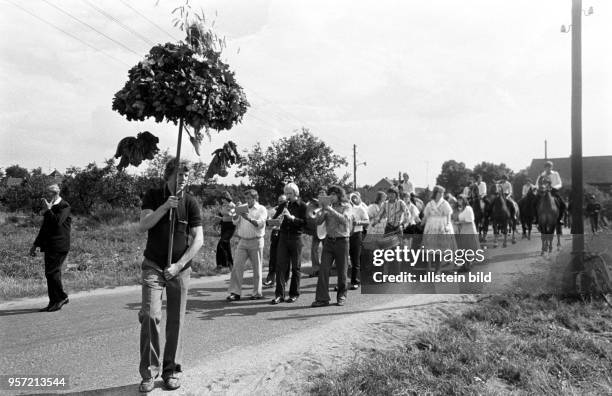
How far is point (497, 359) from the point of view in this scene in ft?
19.7

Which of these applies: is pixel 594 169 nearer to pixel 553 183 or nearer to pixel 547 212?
pixel 553 183

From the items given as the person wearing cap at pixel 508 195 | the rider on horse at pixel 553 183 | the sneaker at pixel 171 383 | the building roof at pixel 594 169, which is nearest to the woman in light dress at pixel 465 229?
the rider on horse at pixel 553 183

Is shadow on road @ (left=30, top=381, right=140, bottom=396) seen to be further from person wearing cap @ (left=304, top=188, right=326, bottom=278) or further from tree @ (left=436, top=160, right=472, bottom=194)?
tree @ (left=436, top=160, right=472, bottom=194)

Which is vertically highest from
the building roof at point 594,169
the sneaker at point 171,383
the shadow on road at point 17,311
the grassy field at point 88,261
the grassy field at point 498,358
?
the building roof at point 594,169

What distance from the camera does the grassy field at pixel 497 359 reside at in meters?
5.07

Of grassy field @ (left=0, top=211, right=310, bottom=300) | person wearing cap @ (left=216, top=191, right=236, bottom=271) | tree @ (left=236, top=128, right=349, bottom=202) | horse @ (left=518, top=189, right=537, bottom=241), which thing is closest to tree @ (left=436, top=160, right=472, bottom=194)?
tree @ (left=236, top=128, right=349, bottom=202)

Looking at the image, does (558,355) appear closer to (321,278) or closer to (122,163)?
(321,278)

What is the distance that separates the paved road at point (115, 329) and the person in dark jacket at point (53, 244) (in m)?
0.33

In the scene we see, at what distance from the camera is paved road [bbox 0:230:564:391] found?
5441 mm

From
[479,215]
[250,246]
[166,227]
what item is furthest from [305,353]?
[479,215]

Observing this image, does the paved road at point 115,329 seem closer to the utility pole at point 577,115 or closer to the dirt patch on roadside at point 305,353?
the dirt patch on roadside at point 305,353

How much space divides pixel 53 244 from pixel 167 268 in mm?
4547

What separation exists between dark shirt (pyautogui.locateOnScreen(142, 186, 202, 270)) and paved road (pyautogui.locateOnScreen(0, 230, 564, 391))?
1.32 m

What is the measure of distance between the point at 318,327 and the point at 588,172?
7541 centimetres
